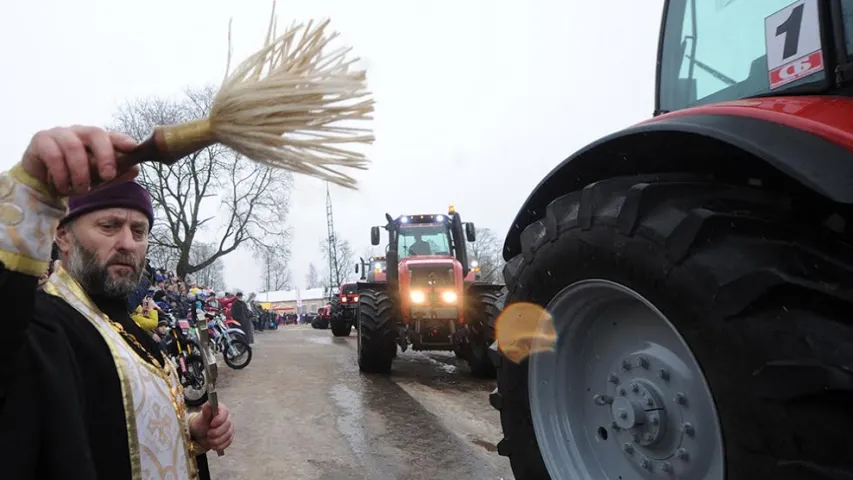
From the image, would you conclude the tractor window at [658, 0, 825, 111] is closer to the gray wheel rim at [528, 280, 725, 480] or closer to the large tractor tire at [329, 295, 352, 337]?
the gray wheel rim at [528, 280, 725, 480]

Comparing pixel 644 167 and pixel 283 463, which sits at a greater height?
pixel 644 167

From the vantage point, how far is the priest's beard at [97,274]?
A: 1.45m

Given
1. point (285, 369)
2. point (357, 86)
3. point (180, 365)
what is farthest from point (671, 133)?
point (285, 369)

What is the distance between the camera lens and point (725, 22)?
2295 mm

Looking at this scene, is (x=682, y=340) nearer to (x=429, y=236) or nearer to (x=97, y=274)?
(x=97, y=274)

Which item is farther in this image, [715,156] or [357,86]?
[715,156]

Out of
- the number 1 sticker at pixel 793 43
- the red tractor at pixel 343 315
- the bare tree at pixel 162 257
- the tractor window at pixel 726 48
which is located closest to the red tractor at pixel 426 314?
the tractor window at pixel 726 48

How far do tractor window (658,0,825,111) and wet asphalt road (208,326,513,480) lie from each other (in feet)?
9.31

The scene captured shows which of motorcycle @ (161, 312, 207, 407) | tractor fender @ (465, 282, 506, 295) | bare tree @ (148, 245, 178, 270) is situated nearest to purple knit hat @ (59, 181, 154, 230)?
motorcycle @ (161, 312, 207, 407)

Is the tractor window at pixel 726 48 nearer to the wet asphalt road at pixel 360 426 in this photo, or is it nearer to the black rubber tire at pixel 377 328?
the wet asphalt road at pixel 360 426

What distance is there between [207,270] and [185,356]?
6191cm

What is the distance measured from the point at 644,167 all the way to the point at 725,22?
2.91 ft

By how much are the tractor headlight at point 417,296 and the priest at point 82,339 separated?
6453 mm

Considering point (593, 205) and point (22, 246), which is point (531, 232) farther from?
→ point (22, 246)
